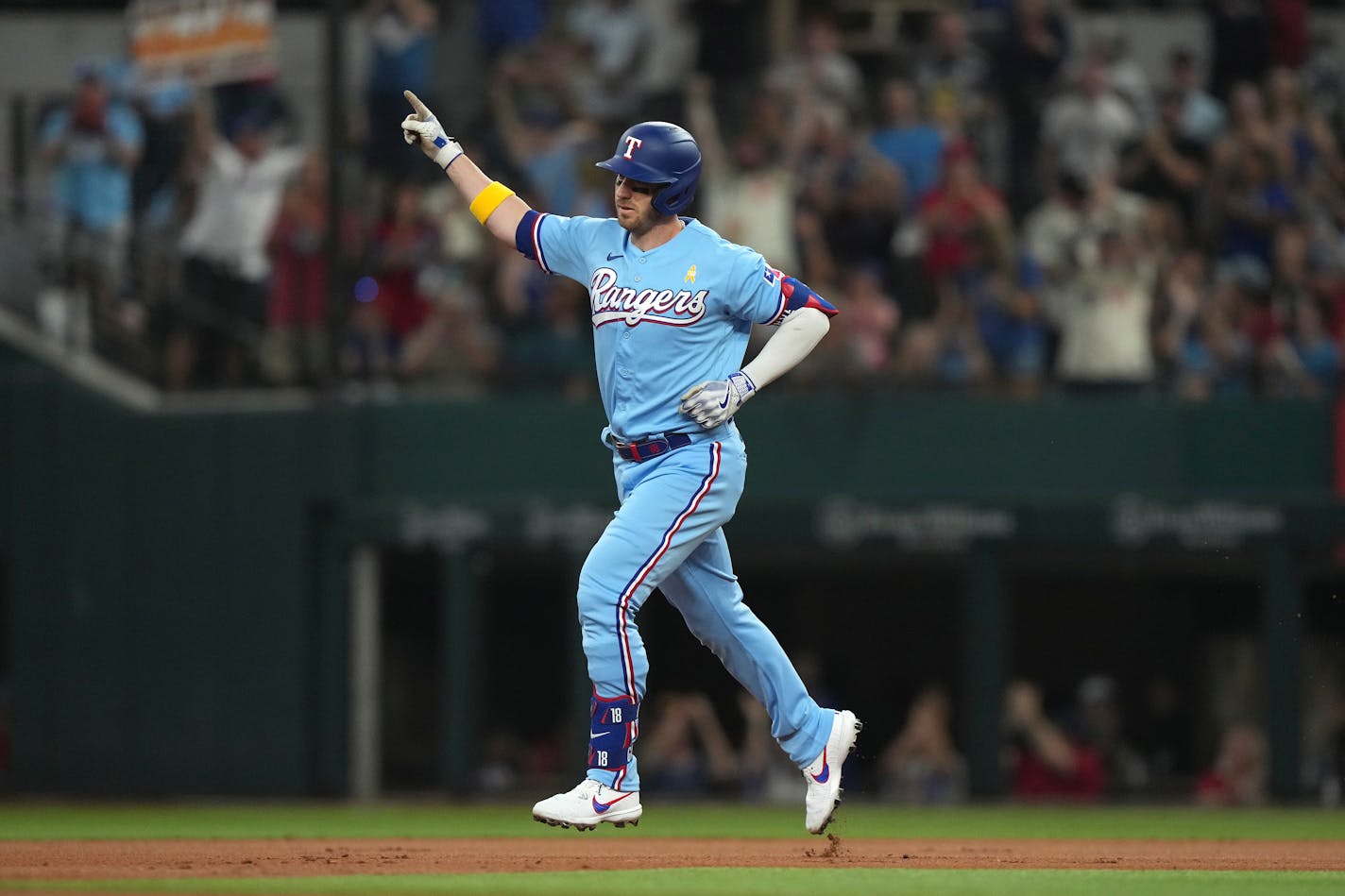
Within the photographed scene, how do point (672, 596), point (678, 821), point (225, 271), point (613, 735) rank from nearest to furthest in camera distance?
point (613, 735)
point (672, 596)
point (678, 821)
point (225, 271)

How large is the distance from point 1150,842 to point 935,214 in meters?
6.05

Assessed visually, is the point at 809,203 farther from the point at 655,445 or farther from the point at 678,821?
the point at 655,445

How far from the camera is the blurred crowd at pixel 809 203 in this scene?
1409cm

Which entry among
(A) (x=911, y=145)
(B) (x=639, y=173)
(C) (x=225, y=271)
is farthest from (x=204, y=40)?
(B) (x=639, y=173)

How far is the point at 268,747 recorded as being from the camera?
1447cm

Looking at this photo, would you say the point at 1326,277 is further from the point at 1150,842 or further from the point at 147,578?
the point at 147,578

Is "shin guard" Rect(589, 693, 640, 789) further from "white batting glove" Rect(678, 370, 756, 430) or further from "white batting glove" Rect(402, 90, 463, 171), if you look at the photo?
"white batting glove" Rect(402, 90, 463, 171)

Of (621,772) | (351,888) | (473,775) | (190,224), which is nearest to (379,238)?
(190,224)

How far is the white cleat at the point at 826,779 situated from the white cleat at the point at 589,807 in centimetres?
61

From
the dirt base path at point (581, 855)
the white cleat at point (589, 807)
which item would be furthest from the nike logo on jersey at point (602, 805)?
the dirt base path at point (581, 855)

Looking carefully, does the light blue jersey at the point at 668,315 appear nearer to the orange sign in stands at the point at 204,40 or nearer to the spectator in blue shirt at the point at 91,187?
the orange sign in stands at the point at 204,40

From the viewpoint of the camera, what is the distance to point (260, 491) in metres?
14.7

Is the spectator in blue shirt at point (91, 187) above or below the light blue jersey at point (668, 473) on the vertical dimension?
above

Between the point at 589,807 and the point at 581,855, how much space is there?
0.30 m
